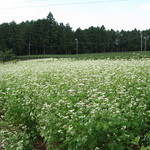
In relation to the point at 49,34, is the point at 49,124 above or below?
below

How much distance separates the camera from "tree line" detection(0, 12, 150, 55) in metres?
83.1

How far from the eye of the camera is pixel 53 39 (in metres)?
92.8

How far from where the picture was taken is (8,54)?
161 ft

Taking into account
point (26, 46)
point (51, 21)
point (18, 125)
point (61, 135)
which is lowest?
point (18, 125)

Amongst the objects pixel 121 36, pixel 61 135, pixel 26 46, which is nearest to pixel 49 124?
pixel 61 135

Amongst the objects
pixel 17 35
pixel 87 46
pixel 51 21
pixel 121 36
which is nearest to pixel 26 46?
pixel 17 35

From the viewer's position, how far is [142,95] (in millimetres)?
5727

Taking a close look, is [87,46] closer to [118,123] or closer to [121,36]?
[121,36]

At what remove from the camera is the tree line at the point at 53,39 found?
8306 centimetres

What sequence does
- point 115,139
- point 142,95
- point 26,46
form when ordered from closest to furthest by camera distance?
point 115,139 → point 142,95 → point 26,46

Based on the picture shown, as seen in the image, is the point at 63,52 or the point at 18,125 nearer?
the point at 18,125

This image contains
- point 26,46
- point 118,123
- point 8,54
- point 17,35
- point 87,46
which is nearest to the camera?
point 118,123

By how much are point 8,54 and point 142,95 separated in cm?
4659

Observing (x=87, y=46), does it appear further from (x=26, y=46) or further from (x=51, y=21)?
(x=26, y=46)
